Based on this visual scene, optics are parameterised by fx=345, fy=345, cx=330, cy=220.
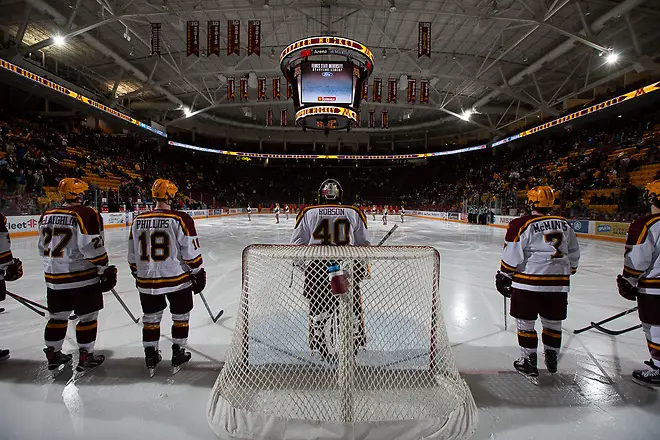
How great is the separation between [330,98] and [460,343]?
10.8m

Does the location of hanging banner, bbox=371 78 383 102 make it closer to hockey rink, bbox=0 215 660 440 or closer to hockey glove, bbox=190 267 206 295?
hockey rink, bbox=0 215 660 440

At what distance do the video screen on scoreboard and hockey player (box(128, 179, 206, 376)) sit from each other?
1043cm

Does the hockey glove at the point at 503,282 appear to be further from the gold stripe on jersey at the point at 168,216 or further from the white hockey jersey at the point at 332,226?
the gold stripe on jersey at the point at 168,216

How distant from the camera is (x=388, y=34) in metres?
16.0

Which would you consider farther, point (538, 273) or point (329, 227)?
point (329, 227)

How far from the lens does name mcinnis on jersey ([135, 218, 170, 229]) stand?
8.98 ft

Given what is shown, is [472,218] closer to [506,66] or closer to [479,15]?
[506,66]

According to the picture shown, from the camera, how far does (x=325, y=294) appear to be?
248 centimetres

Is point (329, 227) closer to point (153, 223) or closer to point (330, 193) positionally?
point (330, 193)

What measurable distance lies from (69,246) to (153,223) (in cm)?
66

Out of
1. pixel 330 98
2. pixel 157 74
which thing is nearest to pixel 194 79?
pixel 157 74

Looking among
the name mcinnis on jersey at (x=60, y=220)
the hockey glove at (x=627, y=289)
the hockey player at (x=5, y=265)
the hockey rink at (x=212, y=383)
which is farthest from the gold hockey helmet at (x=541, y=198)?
the hockey player at (x=5, y=265)

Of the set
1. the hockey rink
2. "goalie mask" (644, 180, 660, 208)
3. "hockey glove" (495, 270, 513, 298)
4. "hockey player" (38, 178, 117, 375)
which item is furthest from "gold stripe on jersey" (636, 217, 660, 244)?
"hockey player" (38, 178, 117, 375)

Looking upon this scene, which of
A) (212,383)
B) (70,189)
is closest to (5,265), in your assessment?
(70,189)
